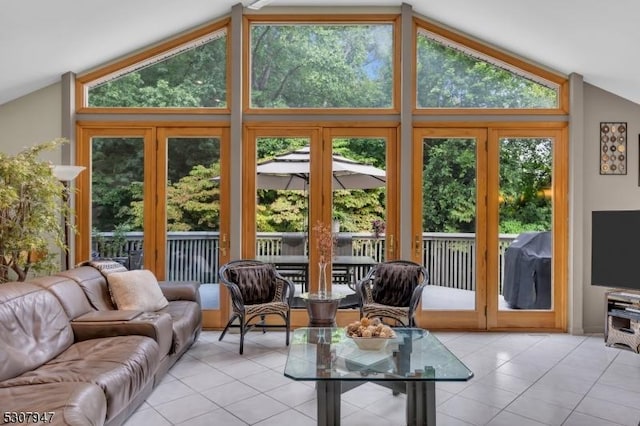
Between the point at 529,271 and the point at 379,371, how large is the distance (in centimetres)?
330

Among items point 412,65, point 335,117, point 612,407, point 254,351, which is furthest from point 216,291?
point 612,407

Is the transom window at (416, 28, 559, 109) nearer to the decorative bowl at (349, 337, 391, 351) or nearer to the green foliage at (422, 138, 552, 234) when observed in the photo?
the green foliage at (422, 138, 552, 234)

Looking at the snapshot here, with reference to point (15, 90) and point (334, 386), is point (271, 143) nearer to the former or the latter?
point (15, 90)

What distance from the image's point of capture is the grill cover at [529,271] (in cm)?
499

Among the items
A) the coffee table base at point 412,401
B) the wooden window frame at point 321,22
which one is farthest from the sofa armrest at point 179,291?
the coffee table base at point 412,401

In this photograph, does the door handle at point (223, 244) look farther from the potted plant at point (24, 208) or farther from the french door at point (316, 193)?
the potted plant at point (24, 208)

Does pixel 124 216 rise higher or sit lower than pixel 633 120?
lower

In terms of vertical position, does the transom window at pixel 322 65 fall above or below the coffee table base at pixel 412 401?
above

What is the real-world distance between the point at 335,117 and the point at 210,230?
1955 mm

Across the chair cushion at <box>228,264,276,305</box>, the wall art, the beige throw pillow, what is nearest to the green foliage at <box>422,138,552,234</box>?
the wall art

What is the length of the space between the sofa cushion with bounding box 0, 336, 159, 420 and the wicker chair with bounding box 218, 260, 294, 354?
1.28 meters

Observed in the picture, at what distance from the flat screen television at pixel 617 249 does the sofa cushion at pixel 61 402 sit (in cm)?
300

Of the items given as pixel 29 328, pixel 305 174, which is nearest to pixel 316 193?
pixel 305 174

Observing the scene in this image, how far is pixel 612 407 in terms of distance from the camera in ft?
9.84
